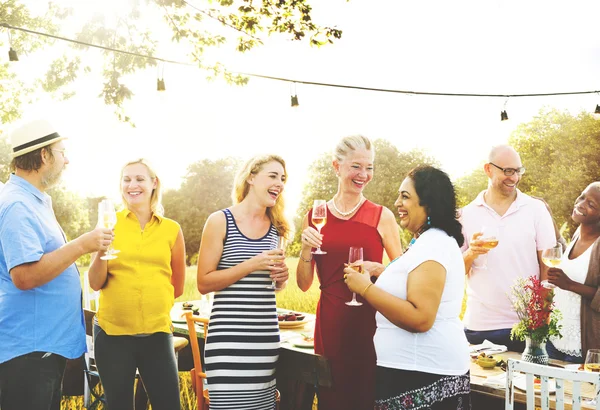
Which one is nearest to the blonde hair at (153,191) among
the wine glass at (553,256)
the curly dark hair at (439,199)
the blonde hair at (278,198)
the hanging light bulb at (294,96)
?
the blonde hair at (278,198)

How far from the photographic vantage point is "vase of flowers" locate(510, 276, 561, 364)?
2.95 m

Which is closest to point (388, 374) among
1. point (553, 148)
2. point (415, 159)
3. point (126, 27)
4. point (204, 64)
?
point (204, 64)

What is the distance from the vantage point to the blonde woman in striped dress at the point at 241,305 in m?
2.75

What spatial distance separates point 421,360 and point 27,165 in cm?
197

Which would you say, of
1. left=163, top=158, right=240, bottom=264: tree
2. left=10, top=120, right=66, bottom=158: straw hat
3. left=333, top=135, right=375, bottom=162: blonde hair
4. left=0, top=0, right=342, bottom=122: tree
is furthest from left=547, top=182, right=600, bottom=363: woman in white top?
left=163, top=158, right=240, bottom=264: tree

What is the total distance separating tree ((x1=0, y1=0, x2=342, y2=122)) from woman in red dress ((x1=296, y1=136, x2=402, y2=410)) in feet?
16.4

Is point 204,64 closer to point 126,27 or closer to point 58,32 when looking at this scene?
point 126,27

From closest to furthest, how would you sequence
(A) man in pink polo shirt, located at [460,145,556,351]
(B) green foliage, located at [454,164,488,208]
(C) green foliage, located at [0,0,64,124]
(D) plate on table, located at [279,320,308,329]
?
(A) man in pink polo shirt, located at [460,145,556,351] < (D) plate on table, located at [279,320,308,329] < (C) green foliage, located at [0,0,64,124] < (B) green foliage, located at [454,164,488,208]

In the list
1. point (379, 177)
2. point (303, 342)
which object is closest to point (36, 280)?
point (303, 342)

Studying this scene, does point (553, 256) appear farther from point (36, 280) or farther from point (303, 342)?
point (36, 280)

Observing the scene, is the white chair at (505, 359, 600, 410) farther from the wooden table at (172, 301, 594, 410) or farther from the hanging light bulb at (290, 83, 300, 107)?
the hanging light bulb at (290, 83, 300, 107)

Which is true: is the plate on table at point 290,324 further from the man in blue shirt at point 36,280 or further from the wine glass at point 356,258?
the man in blue shirt at point 36,280

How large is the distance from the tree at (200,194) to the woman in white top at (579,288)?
29.8 m

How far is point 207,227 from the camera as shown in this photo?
2.86 metres
